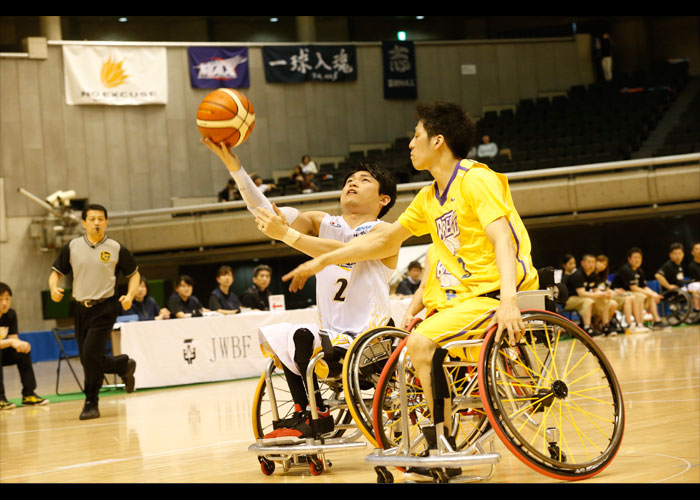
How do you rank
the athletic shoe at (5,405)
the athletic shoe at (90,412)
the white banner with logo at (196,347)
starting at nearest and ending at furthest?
the athletic shoe at (90,412), the athletic shoe at (5,405), the white banner with logo at (196,347)

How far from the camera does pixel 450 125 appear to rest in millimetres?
3088

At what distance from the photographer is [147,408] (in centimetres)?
713

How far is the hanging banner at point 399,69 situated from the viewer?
65.1 ft

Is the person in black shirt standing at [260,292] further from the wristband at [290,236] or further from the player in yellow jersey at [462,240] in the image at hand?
the player in yellow jersey at [462,240]

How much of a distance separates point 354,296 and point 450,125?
3.47 ft

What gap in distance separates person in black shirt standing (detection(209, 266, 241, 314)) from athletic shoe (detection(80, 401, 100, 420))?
320cm

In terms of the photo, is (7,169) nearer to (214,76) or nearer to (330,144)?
(214,76)

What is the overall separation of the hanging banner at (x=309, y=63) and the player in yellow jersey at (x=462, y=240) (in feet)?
53.3

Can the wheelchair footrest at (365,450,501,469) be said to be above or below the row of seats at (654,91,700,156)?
below

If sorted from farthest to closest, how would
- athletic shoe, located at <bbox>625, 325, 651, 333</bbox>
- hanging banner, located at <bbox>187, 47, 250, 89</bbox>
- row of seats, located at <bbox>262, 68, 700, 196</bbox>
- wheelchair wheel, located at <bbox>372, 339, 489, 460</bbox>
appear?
hanging banner, located at <bbox>187, 47, 250, 89</bbox>
row of seats, located at <bbox>262, 68, 700, 196</bbox>
athletic shoe, located at <bbox>625, 325, 651, 333</bbox>
wheelchair wheel, located at <bbox>372, 339, 489, 460</bbox>

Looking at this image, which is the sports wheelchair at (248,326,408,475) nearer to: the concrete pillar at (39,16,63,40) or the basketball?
the basketball

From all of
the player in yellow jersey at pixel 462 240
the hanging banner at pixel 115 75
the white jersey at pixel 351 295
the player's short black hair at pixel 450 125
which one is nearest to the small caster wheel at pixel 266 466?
the white jersey at pixel 351 295

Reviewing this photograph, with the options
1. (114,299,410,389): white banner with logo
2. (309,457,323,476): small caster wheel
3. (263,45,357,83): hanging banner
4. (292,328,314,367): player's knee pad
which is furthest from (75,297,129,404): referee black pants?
(263,45,357,83): hanging banner

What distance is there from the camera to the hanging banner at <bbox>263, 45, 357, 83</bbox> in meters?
18.9
